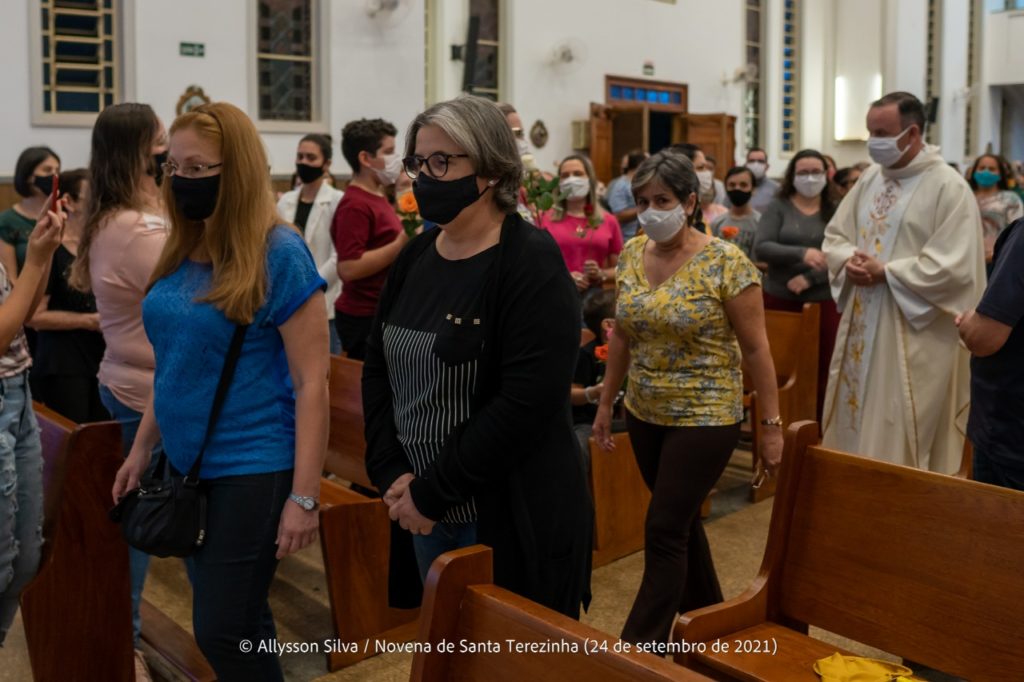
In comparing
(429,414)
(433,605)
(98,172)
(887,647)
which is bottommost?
(887,647)

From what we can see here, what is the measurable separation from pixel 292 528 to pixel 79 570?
988 mm

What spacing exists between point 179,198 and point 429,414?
72 cm

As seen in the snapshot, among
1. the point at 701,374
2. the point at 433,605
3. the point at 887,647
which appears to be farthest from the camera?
the point at 701,374

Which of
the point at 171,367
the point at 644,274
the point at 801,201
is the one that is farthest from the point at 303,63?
the point at 171,367

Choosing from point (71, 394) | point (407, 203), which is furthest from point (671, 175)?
point (71, 394)

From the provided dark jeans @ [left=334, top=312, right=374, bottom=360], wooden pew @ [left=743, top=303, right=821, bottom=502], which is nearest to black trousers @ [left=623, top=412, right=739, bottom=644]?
dark jeans @ [left=334, top=312, right=374, bottom=360]

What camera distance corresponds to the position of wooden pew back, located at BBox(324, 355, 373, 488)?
12.8 feet

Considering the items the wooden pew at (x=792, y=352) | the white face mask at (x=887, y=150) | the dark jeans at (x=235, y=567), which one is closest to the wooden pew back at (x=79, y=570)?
the dark jeans at (x=235, y=567)

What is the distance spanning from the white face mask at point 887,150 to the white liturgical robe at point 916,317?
5 centimetres

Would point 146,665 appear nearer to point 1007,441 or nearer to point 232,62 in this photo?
point 1007,441

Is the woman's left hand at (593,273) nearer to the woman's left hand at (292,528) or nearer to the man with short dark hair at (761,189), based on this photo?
the woman's left hand at (292,528)

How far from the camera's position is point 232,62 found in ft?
35.8

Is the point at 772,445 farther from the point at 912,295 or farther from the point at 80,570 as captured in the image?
the point at 80,570

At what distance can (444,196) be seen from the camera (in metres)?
2.08
